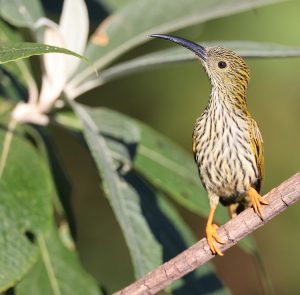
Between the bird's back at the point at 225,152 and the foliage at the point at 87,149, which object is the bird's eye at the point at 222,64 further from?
the bird's back at the point at 225,152

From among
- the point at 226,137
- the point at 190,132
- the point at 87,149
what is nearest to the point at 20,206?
the point at 87,149

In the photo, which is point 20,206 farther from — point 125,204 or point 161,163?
point 161,163

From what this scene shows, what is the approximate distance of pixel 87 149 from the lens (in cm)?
409

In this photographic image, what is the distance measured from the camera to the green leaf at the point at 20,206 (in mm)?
3523

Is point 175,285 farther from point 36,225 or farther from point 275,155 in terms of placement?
point 275,155

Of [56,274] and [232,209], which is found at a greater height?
[232,209]

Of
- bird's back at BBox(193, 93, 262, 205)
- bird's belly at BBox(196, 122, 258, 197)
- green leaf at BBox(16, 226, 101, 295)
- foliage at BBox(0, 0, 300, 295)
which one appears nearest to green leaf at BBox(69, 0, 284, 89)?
foliage at BBox(0, 0, 300, 295)

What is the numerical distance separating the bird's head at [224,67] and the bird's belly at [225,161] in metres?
0.28

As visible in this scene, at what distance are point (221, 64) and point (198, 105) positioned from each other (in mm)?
2010

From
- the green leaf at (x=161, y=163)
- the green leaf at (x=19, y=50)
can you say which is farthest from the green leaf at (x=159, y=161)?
the green leaf at (x=19, y=50)

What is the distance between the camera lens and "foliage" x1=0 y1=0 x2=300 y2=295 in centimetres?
368

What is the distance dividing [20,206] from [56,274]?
0.39 meters

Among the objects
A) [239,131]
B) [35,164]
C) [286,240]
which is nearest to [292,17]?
[286,240]

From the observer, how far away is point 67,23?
3916mm
